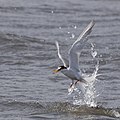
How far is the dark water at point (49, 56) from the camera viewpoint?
11.4 m

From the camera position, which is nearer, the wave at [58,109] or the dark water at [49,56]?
the wave at [58,109]

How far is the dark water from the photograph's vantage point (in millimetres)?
11391

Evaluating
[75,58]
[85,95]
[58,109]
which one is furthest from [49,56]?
[75,58]

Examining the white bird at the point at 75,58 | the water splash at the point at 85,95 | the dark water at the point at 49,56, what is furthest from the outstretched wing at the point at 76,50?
the dark water at the point at 49,56

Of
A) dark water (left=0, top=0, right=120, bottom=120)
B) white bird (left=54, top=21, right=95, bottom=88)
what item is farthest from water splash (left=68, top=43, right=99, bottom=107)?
white bird (left=54, top=21, right=95, bottom=88)

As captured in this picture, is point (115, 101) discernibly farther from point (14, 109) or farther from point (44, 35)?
point (44, 35)

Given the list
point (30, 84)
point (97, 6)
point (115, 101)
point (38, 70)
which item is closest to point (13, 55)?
point (38, 70)

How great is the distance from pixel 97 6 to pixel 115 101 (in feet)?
37.0

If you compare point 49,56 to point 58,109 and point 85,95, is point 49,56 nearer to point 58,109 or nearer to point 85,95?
point 85,95

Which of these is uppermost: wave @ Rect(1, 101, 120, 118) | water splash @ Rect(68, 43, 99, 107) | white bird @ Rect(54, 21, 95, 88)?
white bird @ Rect(54, 21, 95, 88)

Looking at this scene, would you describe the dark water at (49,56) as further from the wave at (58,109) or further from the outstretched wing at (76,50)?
the outstretched wing at (76,50)

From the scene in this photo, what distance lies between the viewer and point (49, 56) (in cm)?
1573

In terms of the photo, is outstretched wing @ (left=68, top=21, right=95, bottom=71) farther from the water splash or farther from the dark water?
the dark water

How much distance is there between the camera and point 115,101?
467 inches
